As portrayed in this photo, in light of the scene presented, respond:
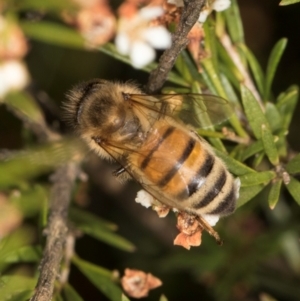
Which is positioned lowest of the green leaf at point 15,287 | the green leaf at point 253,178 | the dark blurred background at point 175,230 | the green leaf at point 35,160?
the dark blurred background at point 175,230

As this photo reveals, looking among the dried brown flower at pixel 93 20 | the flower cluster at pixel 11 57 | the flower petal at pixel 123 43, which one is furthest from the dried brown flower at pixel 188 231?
the flower cluster at pixel 11 57

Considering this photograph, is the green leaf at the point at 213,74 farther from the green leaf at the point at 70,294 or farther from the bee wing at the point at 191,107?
the green leaf at the point at 70,294

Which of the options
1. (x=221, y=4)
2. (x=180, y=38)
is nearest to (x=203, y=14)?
(x=221, y=4)

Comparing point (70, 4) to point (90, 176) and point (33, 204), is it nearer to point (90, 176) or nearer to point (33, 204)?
point (33, 204)

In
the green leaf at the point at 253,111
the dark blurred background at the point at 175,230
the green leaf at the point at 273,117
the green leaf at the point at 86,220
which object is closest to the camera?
the green leaf at the point at 253,111

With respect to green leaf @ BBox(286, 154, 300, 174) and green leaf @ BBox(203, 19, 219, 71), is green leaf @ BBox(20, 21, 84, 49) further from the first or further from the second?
green leaf @ BBox(286, 154, 300, 174)

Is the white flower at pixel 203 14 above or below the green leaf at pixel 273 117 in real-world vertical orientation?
above

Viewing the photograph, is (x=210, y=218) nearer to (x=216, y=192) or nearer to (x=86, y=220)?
(x=216, y=192)
